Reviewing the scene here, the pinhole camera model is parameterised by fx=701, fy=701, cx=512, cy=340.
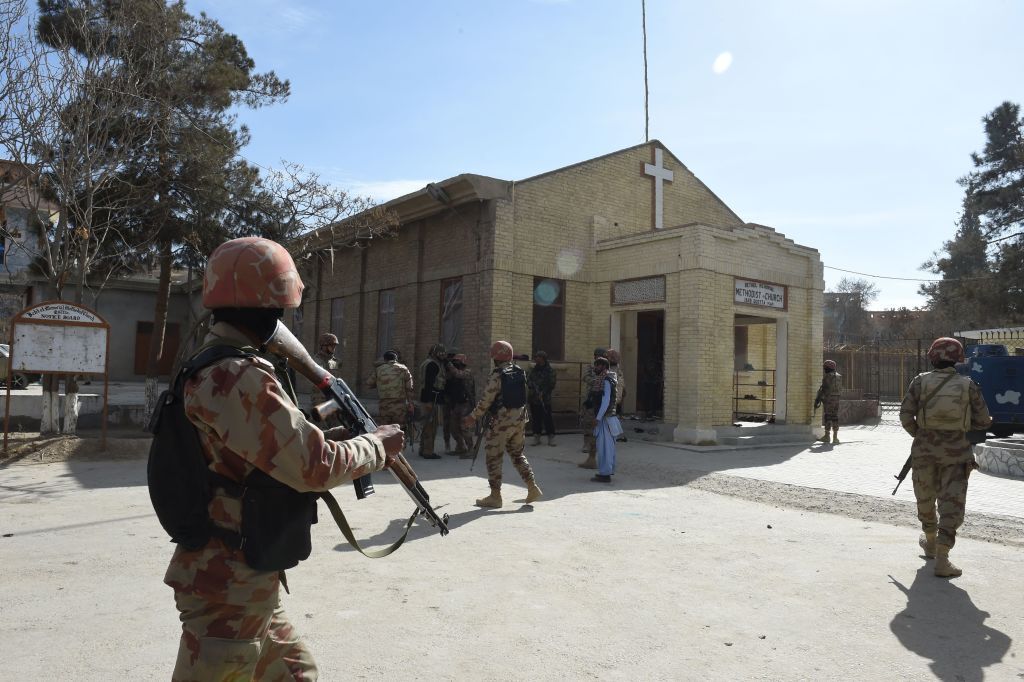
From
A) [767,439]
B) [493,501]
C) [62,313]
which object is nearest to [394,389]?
[493,501]

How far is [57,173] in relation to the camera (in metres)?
10.0

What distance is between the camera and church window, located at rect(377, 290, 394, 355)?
17.1 m

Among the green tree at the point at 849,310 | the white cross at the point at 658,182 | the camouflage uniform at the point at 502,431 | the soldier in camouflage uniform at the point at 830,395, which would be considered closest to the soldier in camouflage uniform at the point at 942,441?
the camouflage uniform at the point at 502,431

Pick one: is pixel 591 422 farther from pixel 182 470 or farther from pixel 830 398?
pixel 182 470

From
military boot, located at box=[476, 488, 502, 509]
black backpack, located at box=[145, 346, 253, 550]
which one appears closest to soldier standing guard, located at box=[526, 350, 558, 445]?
military boot, located at box=[476, 488, 502, 509]

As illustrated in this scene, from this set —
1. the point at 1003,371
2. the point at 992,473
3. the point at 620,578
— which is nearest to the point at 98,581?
the point at 620,578

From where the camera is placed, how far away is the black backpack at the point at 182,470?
1915 millimetres

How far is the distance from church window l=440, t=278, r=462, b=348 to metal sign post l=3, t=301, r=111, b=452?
258 inches

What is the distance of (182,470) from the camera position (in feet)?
6.30

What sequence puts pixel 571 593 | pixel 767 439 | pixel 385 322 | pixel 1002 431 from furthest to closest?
pixel 385 322
pixel 767 439
pixel 1002 431
pixel 571 593

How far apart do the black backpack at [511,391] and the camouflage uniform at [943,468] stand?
11.5 feet

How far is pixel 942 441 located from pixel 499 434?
3.93 m

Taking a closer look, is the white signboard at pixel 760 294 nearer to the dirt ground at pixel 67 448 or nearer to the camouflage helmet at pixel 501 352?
the camouflage helmet at pixel 501 352

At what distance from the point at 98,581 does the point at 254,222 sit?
9214 mm
